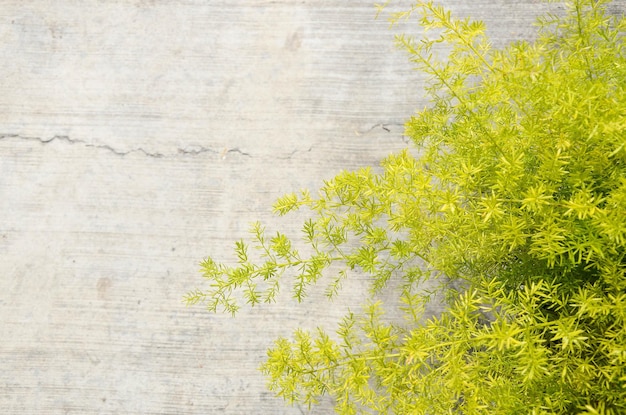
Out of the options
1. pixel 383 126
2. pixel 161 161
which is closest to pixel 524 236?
pixel 383 126

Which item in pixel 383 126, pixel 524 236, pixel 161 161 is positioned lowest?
pixel 161 161

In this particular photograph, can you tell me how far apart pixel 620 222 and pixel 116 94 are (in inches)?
63.6

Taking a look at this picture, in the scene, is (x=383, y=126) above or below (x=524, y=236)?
below

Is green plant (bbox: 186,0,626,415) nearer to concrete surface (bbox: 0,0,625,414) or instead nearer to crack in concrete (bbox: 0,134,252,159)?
concrete surface (bbox: 0,0,625,414)

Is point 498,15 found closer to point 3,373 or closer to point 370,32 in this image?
point 370,32

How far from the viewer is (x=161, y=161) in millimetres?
1997

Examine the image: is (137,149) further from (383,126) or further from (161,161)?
(383,126)

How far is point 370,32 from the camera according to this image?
201cm

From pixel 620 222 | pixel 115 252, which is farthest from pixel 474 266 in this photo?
pixel 115 252

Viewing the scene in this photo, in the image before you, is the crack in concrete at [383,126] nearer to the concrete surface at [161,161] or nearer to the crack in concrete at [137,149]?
the concrete surface at [161,161]

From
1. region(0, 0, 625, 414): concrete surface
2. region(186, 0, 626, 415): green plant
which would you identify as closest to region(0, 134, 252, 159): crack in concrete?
region(0, 0, 625, 414): concrete surface

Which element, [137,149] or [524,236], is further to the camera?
[137,149]

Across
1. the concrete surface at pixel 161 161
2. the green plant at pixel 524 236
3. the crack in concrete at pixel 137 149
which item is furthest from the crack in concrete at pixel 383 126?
the green plant at pixel 524 236

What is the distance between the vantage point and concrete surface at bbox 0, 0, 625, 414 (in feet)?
6.19
